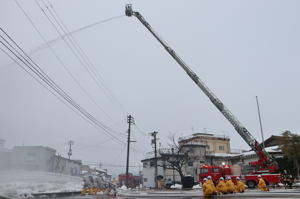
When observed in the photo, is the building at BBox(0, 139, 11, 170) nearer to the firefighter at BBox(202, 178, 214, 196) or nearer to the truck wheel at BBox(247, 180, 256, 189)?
the firefighter at BBox(202, 178, 214, 196)

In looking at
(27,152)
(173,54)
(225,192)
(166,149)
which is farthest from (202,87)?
(166,149)

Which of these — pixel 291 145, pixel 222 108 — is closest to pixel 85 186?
pixel 222 108

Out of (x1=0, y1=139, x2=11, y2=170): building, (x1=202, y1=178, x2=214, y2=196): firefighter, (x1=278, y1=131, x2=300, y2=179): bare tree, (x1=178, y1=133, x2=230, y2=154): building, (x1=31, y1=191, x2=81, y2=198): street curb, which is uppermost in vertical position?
(x1=178, y1=133, x2=230, y2=154): building

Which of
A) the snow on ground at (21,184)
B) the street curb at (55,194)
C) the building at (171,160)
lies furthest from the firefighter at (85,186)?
the building at (171,160)

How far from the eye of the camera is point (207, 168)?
3309 cm

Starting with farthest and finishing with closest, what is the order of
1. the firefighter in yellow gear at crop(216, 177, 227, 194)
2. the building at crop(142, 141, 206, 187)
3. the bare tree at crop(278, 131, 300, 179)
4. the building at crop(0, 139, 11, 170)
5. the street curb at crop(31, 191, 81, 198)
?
1. the building at crop(142, 141, 206, 187)
2. the bare tree at crop(278, 131, 300, 179)
3. the firefighter in yellow gear at crop(216, 177, 227, 194)
4. the street curb at crop(31, 191, 81, 198)
5. the building at crop(0, 139, 11, 170)

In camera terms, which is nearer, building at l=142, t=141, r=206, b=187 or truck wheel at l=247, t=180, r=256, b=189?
truck wheel at l=247, t=180, r=256, b=189

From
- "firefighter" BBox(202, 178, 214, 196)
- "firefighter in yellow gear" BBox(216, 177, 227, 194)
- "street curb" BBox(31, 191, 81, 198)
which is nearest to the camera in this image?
"firefighter" BBox(202, 178, 214, 196)

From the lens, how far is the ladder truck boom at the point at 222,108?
89.8ft

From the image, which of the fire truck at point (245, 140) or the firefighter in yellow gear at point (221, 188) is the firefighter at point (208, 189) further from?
the fire truck at point (245, 140)

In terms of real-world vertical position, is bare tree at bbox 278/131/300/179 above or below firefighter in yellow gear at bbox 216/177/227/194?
above

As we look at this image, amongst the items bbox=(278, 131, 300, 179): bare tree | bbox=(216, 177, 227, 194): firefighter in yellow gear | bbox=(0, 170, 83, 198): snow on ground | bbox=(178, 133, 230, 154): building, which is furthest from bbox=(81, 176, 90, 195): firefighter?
bbox=(178, 133, 230, 154): building

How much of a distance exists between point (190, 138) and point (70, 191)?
5047cm

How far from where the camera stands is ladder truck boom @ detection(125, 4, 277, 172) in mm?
27375
